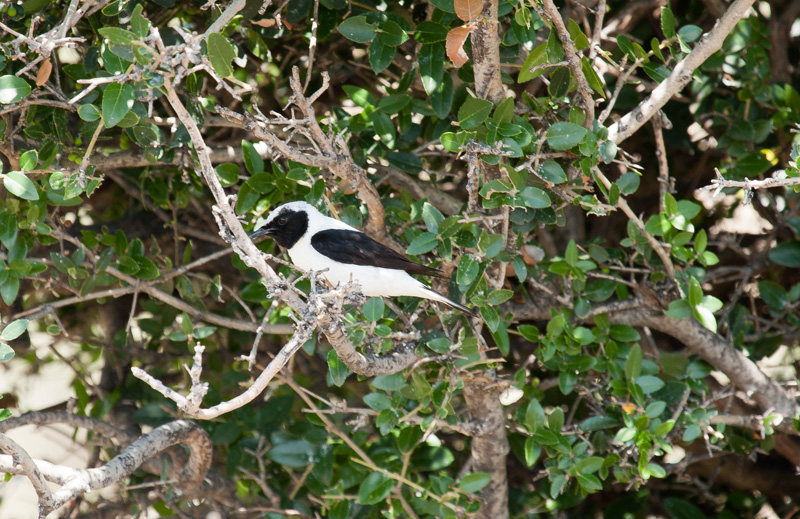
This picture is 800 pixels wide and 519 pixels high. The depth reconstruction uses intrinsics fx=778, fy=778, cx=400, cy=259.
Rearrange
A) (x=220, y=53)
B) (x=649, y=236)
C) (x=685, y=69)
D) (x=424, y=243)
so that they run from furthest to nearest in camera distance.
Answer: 1. (x=649, y=236)
2. (x=685, y=69)
3. (x=424, y=243)
4. (x=220, y=53)

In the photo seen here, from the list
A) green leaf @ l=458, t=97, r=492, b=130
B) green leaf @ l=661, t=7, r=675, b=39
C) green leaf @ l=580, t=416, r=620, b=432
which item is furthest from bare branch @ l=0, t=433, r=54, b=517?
green leaf @ l=661, t=7, r=675, b=39

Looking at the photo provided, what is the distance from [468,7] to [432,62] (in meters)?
0.46

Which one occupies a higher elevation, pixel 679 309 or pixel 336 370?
pixel 679 309

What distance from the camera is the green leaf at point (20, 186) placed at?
256cm

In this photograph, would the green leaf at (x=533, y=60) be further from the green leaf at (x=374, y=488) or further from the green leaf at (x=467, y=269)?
the green leaf at (x=374, y=488)

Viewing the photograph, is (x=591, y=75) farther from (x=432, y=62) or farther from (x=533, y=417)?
(x=533, y=417)

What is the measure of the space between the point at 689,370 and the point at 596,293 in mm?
632

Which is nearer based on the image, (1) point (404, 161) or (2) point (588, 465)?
(2) point (588, 465)

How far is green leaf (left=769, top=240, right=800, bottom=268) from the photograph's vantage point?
12.0ft

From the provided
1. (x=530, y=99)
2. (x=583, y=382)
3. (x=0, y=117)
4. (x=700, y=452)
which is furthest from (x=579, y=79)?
(x=700, y=452)

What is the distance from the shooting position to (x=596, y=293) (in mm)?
3301

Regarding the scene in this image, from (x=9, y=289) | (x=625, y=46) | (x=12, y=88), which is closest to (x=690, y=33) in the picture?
(x=625, y=46)

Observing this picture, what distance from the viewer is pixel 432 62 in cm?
286

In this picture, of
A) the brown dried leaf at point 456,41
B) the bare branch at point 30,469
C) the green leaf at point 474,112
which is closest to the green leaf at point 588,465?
the green leaf at point 474,112
